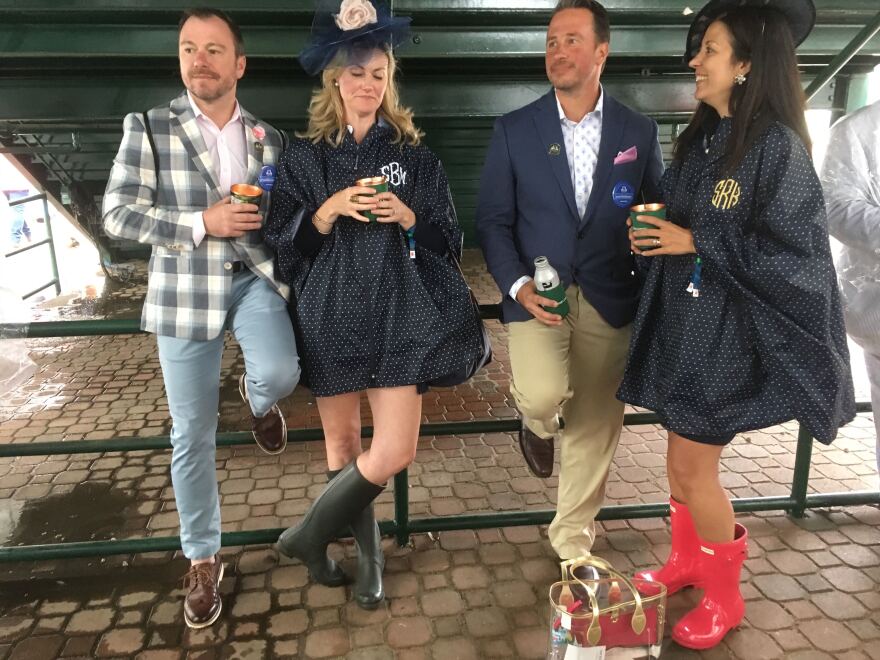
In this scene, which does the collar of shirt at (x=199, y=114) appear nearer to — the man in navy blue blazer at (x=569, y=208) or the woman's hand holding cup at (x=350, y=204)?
the woman's hand holding cup at (x=350, y=204)

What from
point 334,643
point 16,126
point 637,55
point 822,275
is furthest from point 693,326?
point 16,126

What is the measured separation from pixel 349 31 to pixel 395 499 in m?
1.95

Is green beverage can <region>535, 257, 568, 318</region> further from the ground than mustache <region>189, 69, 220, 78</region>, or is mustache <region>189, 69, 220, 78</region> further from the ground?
mustache <region>189, 69, 220, 78</region>

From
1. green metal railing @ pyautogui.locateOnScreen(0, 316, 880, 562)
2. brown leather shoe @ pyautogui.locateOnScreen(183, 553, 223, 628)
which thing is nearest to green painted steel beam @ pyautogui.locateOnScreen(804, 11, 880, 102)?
green metal railing @ pyautogui.locateOnScreen(0, 316, 880, 562)

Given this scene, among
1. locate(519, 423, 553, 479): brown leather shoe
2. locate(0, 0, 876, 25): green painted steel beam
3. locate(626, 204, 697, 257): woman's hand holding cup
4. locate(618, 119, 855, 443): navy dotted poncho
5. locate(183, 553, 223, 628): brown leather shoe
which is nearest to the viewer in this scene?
locate(618, 119, 855, 443): navy dotted poncho

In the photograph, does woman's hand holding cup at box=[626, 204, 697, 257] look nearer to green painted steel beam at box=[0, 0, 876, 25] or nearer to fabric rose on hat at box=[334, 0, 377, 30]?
fabric rose on hat at box=[334, 0, 377, 30]

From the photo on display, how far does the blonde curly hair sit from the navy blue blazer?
384 mm

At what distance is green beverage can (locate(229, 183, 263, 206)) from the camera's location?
7.24 ft

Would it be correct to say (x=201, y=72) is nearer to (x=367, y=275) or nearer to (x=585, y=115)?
(x=367, y=275)

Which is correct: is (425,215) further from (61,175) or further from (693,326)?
(61,175)

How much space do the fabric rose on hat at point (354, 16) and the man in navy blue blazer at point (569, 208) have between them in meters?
0.64

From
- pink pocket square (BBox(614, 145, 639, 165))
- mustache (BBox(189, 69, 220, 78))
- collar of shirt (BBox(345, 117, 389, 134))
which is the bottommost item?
pink pocket square (BBox(614, 145, 639, 165))

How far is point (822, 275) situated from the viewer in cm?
196

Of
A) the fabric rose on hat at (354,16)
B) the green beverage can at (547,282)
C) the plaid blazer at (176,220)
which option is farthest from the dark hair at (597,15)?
the plaid blazer at (176,220)
